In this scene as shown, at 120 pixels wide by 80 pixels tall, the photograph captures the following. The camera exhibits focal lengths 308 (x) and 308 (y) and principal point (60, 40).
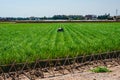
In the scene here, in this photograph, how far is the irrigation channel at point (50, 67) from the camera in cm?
1561

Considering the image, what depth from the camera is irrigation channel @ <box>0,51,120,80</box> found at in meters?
15.6

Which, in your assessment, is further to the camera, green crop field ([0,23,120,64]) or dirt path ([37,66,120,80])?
Answer: green crop field ([0,23,120,64])

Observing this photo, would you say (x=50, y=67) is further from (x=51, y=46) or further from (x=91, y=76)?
(x=51, y=46)

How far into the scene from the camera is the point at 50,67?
56.4ft

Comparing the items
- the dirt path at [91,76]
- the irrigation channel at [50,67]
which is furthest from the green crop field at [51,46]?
the dirt path at [91,76]

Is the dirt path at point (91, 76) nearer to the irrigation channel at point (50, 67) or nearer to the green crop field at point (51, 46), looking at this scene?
the irrigation channel at point (50, 67)

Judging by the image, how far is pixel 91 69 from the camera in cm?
1739

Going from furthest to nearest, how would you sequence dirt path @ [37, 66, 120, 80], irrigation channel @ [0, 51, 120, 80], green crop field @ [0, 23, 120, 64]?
1. green crop field @ [0, 23, 120, 64]
2. irrigation channel @ [0, 51, 120, 80]
3. dirt path @ [37, 66, 120, 80]

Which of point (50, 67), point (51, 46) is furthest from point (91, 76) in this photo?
point (51, 46)

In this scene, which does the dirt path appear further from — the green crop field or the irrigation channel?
Result: the green crop field

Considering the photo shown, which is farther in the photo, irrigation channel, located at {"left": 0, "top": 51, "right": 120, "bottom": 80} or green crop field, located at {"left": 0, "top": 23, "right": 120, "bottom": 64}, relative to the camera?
green crop field, located at {"left": 0, "top": 23, "right": 120, "bottom": 64}

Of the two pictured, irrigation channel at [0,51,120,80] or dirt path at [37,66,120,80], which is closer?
dirt path at [37,66,120,80]

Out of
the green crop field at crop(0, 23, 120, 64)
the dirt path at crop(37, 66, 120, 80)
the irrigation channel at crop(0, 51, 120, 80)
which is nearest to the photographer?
the dirt path at crop(37, 66, 120, 80)

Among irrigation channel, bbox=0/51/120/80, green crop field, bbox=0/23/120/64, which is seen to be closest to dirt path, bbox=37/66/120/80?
irrigation channel, bbox=0/51/120/80
